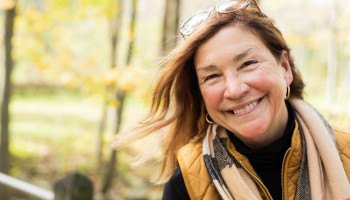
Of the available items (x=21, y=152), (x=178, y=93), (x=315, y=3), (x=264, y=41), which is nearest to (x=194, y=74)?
(x=178, y=93)

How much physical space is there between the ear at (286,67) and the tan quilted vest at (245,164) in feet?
0.75

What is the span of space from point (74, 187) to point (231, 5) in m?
1.70

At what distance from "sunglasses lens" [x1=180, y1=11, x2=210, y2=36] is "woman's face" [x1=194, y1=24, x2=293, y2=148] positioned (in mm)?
98

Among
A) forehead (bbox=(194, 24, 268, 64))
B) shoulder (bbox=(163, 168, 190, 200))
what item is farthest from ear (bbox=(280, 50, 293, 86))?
shoulder (bbox=(163, 168, 190, 200))

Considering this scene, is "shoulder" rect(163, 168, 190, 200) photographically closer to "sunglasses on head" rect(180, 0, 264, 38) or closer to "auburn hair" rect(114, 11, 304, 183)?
"auburn hair" rect(114, 11, 304, 183)

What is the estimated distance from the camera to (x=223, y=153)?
6.57 ft

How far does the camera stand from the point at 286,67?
6.79 ft

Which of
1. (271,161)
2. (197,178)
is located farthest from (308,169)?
(197,178)

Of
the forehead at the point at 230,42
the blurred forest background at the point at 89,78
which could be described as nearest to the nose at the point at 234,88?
the forehead at the point at 230,42

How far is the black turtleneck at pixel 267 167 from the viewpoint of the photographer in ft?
6.45

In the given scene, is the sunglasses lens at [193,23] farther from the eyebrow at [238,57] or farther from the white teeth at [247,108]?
the white teeth at [247,108]

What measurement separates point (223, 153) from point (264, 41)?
1.64 feet

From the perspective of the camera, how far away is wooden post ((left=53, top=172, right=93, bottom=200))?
121 inches

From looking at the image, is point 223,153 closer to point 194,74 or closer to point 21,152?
point 194,74
